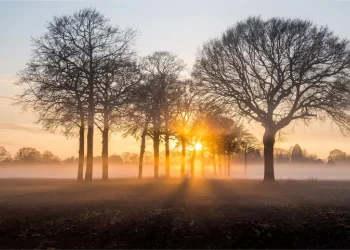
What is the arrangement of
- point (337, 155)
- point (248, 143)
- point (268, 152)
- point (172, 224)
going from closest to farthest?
point (172, 224) < point (268, 152) < point (248, 143) < point (337, 155)

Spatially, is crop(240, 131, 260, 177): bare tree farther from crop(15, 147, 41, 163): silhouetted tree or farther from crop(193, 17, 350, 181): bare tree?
crop(15, 147, 41, 163): silhouetted tree

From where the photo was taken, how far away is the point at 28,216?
15367 mm

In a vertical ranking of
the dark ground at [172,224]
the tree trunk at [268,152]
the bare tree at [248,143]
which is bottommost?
the dark ground at [172,224]

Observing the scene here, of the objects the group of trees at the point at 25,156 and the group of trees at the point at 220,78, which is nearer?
the group of trees at the point at 220,78

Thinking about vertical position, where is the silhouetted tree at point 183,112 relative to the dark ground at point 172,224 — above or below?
above

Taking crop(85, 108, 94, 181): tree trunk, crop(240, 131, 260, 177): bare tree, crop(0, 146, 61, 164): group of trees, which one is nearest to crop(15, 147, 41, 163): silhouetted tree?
crop(0, 146, 61, 164): group of trees

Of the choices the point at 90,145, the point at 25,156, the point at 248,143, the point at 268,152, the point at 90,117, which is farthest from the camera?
the point at 25,156

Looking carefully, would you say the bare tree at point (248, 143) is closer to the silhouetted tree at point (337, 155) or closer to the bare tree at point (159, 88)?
the bare tree at point (159, 88)

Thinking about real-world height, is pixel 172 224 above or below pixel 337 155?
below

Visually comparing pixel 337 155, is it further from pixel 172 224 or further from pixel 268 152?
pixel 172 224

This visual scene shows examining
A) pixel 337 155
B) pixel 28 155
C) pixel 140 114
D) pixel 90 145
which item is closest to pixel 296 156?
pixel 337 155

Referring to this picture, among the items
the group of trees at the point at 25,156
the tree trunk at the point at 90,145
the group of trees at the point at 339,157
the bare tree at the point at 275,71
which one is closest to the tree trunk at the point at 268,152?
the bare tree at the point at 275,71

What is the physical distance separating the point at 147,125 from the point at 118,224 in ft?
81.5

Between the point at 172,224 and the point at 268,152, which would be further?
the point at 268,152
